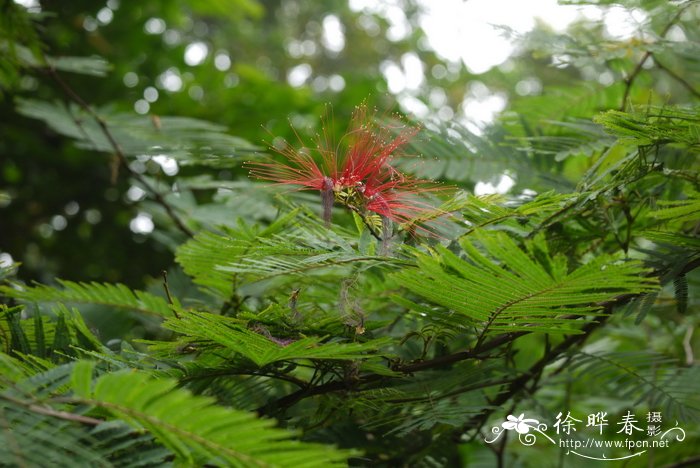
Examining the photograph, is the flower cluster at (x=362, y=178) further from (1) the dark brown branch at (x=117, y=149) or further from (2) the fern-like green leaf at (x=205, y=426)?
(1) the dark brown branch at (x=117, y=149)

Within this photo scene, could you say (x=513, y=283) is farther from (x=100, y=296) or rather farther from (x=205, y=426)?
(x=100, y=296)

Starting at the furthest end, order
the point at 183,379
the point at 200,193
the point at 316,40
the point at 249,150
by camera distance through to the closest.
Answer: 1. the point at 316,40
2. the point at 200,193
3. the point at 249,150
4. the point at 183,379

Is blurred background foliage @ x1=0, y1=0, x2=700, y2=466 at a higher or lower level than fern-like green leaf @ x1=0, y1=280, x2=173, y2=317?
higher

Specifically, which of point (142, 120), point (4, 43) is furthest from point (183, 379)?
point (4, 43)

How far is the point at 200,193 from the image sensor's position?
211cm

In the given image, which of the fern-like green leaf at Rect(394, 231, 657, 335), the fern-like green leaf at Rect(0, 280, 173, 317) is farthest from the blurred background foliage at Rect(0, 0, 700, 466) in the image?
the fern-like green leaf at Rect(394, 231, 657, 335)

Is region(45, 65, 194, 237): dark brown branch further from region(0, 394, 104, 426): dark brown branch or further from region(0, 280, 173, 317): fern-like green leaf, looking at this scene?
region(0, 394, 104, 426): dark brown branch

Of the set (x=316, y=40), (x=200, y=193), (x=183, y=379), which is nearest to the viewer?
(x=183, y=379)

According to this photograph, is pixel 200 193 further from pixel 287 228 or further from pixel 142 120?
pixel 287 228

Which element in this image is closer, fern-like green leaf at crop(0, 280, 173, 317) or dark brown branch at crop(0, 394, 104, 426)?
dark brown branch at crop(0, 394, 104, 426)

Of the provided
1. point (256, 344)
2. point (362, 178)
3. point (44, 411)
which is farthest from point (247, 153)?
point (44, 411)

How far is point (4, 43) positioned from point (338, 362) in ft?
4.11

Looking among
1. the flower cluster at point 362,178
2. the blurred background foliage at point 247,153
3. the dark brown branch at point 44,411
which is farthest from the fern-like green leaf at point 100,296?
the dark brown branch at point 44,411

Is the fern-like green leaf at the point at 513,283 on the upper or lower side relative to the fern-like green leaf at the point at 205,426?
upper
